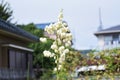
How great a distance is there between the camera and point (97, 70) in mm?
7543

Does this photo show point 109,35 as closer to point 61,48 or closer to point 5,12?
point 5,12

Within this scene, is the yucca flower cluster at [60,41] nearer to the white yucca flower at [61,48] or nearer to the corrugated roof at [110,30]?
the white yucca flower at [61,48]

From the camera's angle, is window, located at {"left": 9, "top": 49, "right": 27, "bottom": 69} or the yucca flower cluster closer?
the yucca flower cluster

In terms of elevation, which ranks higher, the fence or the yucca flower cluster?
the yucca flower cluster

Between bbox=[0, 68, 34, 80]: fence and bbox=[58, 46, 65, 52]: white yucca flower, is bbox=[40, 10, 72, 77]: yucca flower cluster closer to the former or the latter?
bbox=[58, 46, 65, 52]: white yucca flower

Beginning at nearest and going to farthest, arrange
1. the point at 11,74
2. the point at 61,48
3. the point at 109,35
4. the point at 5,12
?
the point at 61,48, the point at 11,74, the point at 5,12, the point at 109,35

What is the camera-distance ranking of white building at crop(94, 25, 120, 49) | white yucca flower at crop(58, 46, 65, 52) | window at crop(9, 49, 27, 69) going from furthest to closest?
white building at crop(94, 25, 120, 49) → window at crop(9, 49, 27, 69) → white yucca flower at crop(58, 46, 65, 52)

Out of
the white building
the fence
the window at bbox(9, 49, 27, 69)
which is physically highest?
the white building

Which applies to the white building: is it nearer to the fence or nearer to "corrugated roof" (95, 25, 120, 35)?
"corrugated roof" (95, 25, 120, 35)

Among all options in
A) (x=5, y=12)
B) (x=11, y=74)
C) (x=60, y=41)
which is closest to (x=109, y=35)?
(x=5, y=12)

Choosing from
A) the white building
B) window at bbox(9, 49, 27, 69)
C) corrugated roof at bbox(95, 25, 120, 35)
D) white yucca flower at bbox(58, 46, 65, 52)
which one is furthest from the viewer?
the white building

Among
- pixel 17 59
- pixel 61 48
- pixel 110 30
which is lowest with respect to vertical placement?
pixel 17 59

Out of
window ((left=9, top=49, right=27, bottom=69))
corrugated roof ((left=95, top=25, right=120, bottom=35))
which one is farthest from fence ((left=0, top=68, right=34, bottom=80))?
corrugated roof ((left=95, top=25, right=120, bottom=35))

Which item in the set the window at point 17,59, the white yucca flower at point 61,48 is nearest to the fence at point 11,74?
the window at point 17,59
